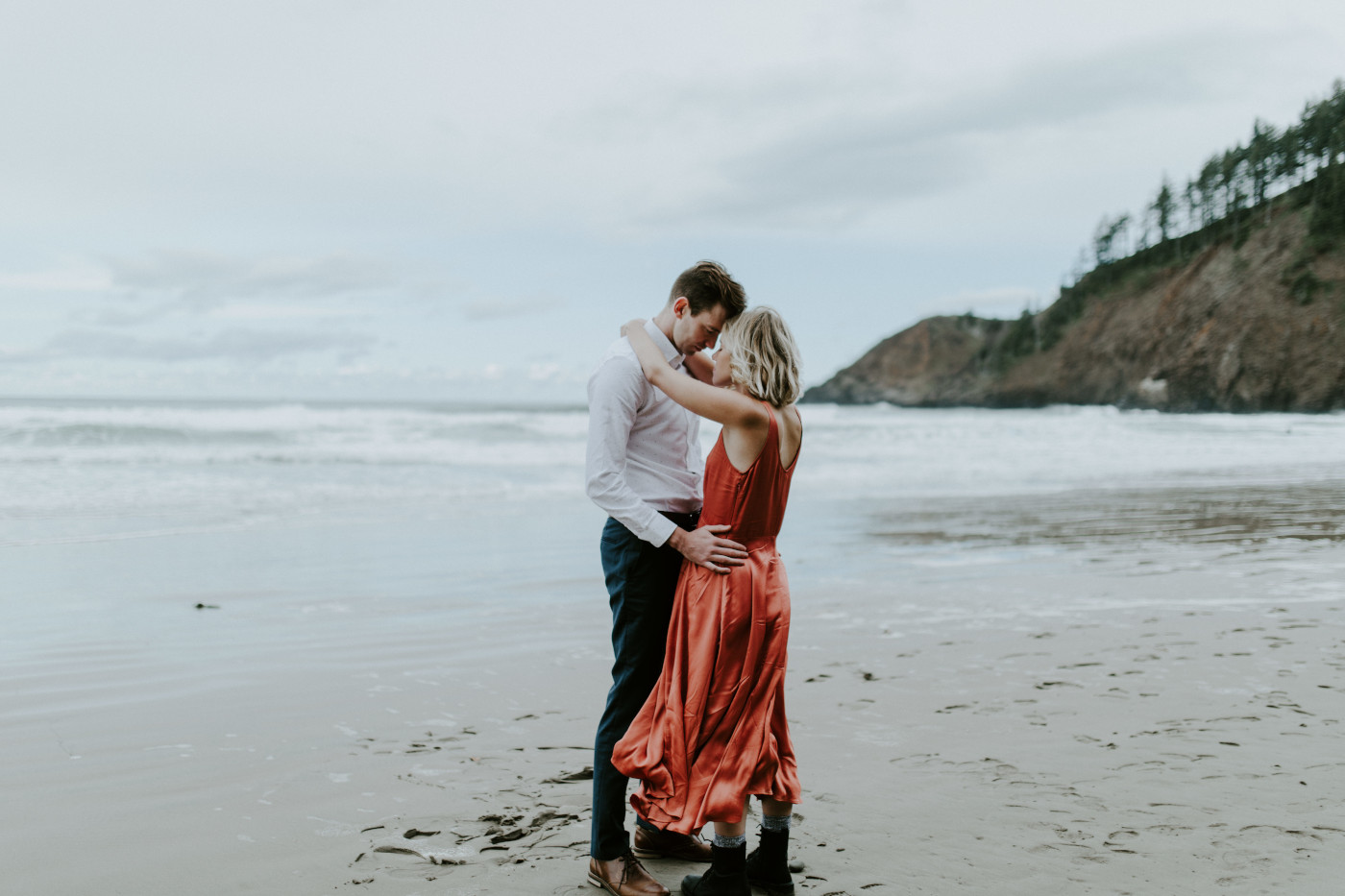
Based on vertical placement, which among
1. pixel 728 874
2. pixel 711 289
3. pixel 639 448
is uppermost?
pixel 711 289

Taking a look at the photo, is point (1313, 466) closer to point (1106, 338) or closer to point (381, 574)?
point (381, 574)

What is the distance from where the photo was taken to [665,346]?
282cm

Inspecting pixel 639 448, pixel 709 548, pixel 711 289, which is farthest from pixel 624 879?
pixel 711 289

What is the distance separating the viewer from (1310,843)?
2.83 m

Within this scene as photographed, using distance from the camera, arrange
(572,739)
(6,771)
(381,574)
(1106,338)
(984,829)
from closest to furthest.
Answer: (984,829), (6,771), (572,739), (381,574), (1106,338)

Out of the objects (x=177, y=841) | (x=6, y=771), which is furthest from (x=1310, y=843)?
(x=6, y=771)

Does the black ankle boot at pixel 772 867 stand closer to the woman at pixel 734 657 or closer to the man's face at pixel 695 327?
the woman at pixel 734 657

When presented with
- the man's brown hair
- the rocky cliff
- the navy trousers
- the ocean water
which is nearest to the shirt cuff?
the navy trousers

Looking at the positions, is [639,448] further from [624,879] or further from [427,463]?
[427,463]

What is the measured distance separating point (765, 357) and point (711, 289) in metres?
0.29

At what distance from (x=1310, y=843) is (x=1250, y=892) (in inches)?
17.1

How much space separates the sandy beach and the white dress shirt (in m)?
1.13

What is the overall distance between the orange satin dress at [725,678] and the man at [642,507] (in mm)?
93

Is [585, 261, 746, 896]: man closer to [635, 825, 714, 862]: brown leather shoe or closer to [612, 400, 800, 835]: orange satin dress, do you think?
[612, 400, 800, 835]: orange satin dress
